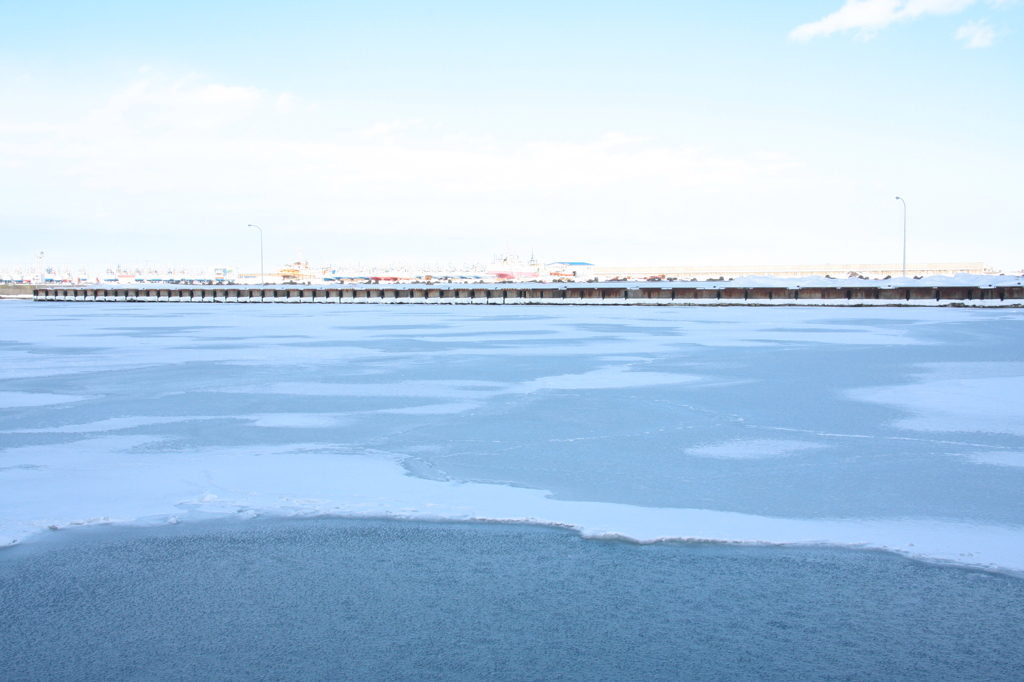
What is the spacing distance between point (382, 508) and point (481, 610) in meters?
1.82

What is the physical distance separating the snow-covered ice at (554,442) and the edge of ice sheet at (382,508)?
0.08 ft

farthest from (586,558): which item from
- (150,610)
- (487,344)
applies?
(487,344)

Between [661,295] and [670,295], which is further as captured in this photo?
[661,295]

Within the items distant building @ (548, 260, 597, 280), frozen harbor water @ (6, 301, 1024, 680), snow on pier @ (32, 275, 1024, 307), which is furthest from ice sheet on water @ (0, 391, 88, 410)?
distant building @ (548, 260, 597, 280)


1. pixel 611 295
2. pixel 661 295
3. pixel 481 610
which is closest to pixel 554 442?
pixel 481 610

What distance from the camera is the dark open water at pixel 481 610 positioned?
11.4 ft

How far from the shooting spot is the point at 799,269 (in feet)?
521

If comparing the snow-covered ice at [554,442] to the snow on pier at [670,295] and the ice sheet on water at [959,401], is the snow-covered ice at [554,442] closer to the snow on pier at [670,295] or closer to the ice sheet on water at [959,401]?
the ice sheet on water at [959,401]

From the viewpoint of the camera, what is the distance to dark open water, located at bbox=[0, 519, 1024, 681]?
137 inches

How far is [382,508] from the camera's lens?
5711 millimetres

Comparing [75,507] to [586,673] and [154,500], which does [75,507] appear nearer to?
[154,500]

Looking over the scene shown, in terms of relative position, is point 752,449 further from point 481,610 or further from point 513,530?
point 481,610

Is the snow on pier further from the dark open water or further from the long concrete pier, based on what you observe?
the dark open water

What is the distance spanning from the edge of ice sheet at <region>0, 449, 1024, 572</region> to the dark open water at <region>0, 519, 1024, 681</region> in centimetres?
25
